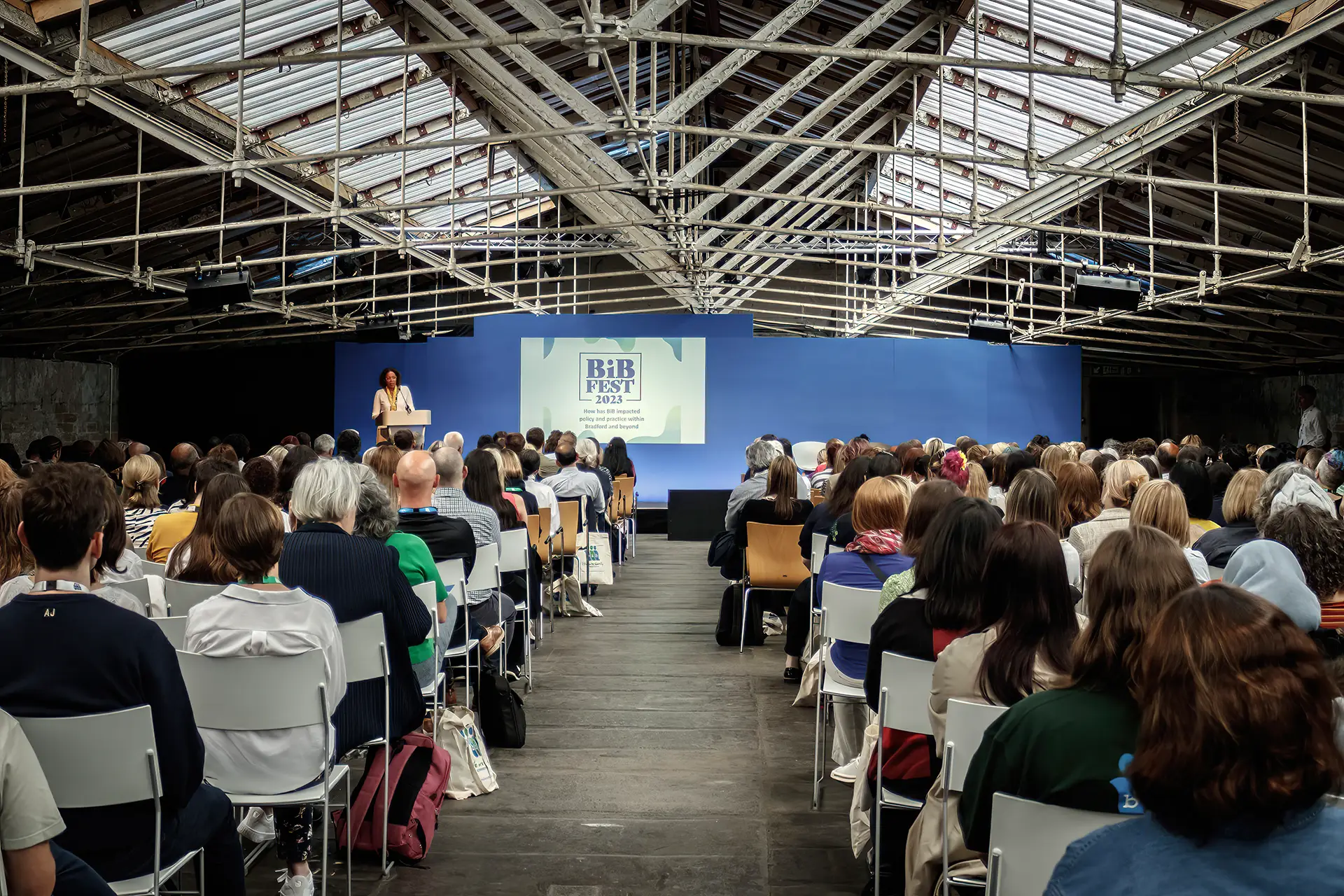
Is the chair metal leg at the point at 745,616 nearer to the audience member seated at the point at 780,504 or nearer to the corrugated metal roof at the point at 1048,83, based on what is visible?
the audience member seated at the point at 780,504

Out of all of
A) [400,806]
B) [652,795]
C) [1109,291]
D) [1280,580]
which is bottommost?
[652,795]

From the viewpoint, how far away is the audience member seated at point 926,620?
3.01m

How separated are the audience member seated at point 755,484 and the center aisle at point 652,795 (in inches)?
36.8

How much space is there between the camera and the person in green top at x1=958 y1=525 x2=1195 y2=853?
1891mm

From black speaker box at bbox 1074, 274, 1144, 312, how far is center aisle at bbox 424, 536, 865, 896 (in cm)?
699

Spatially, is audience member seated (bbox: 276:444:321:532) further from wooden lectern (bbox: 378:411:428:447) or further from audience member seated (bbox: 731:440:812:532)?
wooden lectern (bbox: 378:411:428:447)

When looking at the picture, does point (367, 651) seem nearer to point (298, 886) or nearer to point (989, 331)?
point (298, 886)

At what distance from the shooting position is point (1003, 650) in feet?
8.46

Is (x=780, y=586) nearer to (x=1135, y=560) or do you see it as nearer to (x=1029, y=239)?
(x=1135, y=560)

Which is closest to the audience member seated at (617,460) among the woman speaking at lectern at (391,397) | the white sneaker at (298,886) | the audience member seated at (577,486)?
the woman speaking at lectern at (391,397)

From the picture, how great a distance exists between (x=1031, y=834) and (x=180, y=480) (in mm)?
6203

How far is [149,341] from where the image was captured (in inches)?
814

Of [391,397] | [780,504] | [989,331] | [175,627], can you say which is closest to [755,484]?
[780,504]

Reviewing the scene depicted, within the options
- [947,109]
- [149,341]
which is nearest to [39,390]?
[149,341]
